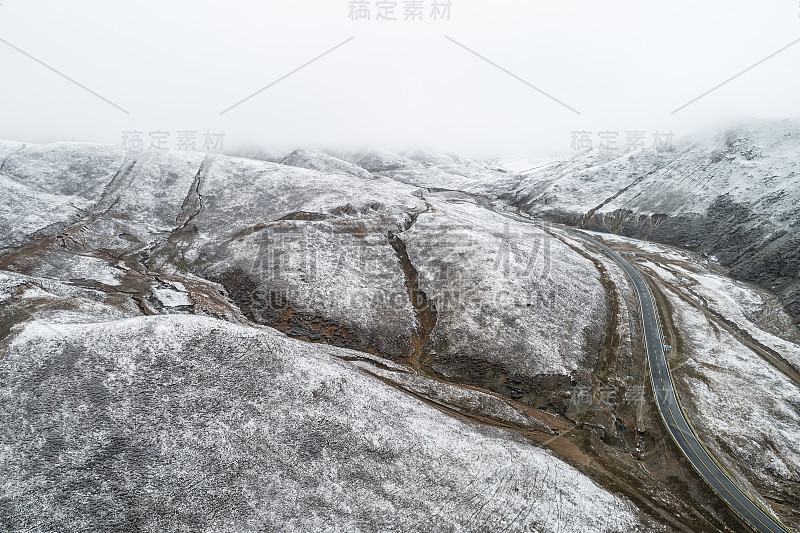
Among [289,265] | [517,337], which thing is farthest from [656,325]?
[289,265]

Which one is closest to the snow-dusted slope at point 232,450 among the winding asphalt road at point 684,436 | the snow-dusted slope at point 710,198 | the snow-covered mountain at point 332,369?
the snow-covered mountain at point 332,369

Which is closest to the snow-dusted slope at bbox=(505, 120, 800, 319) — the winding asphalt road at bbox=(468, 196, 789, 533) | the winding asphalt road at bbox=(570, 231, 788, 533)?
the winding asphalt road at bbox=(468, 196, 789, 533)

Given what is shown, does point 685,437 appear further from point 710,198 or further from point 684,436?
point 710,198

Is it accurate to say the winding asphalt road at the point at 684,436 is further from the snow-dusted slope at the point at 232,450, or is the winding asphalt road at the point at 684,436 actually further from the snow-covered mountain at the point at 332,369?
the snow-dusted slope at the point at 232,450

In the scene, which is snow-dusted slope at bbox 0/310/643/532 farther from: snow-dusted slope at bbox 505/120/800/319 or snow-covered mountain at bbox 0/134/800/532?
snow-dusted slope at bbox 505/120/800/319

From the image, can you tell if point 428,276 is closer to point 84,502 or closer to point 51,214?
point 84,502

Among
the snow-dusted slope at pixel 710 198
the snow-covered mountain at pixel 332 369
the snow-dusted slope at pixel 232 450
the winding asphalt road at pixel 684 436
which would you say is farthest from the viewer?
the snow-dusted slope at pixel 710 198

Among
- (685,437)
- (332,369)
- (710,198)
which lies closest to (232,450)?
(332,369)
